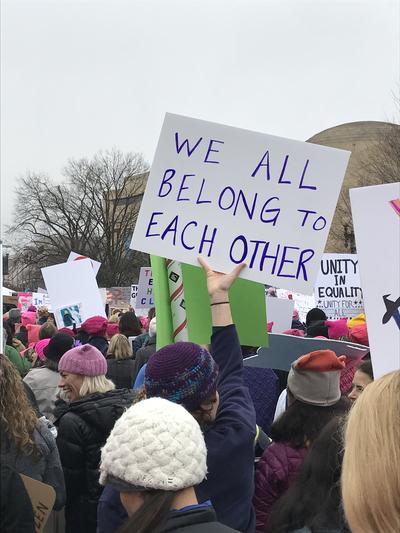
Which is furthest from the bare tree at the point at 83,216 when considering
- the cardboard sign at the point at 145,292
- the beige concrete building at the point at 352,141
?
the cardboard sign at the point at 145,292

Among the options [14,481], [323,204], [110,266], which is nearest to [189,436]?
[14,481]

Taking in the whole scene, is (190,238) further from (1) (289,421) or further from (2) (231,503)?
(2) (231,503)

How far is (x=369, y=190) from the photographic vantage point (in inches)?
94.6

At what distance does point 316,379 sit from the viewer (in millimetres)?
3020

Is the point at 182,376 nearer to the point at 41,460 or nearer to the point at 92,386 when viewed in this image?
the point at 41,460

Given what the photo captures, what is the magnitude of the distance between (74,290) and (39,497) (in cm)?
757

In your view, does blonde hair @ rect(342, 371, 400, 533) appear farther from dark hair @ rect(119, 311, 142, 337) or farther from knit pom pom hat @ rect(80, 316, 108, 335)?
dark hair @ rect(119, 311, 142, 337)

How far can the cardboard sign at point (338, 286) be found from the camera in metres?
10.8

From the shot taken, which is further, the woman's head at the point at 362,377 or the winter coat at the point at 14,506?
the woman's head at the point at 362,377

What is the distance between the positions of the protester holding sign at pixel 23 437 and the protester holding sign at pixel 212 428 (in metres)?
1.00

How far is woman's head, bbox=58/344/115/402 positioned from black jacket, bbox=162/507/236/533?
8.24 feet

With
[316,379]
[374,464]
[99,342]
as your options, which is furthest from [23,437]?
[99,342]

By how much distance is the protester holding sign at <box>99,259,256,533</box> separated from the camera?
7.02 ft

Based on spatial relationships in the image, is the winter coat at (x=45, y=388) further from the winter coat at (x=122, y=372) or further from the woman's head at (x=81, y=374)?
the winter coat at (x=122, y=372)
